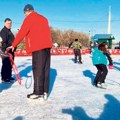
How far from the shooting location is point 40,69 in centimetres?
585

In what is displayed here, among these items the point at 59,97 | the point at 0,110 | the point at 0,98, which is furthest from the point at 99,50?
the point at 0,110

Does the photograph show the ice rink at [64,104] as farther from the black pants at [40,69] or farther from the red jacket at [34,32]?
the red jacket at [34,32]

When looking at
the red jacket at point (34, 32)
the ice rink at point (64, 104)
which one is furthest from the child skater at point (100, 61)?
the red jacket at point (34, 32)

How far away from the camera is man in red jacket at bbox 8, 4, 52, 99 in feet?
18.9

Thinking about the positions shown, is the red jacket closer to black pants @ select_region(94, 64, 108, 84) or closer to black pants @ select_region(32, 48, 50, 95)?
black pants @ select_region(32, 48, 50, 95)

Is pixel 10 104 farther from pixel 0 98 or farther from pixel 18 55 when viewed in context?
pixel 18 55

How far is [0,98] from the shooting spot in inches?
239

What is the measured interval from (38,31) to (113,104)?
194 centimetres

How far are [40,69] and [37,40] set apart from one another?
56 cm

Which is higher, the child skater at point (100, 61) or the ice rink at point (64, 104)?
the child skater at point (100, 61)

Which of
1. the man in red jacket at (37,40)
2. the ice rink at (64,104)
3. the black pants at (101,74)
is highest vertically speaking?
the man in red jacket at (37,40)

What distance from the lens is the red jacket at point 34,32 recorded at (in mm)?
5758

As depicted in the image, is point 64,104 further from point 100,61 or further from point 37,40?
point 100,61

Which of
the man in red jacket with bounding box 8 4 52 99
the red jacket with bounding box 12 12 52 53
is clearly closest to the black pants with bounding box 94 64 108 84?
the man in red jacket with bounding box 8 4 52 99
